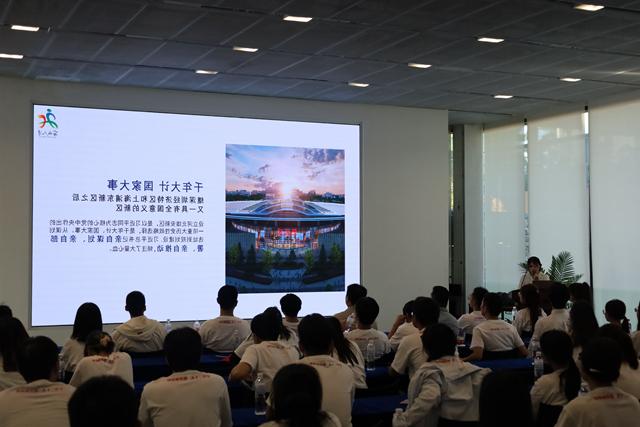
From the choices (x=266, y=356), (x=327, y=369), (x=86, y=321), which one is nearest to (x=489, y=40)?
(x=266, y=356)

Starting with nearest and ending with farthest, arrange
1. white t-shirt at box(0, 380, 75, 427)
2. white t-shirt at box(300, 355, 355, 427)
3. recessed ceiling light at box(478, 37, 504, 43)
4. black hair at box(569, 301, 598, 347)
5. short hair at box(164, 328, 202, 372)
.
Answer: white t-shirt at box(0, 380, 75, 427)
short hair at box(164, 328, 202, 372)
white t-shirt at box(300, 355, 355, 427)
black hair at box(569, 301, 598, 347)
recessed ceiling light at box(478, 37, 504, 43)

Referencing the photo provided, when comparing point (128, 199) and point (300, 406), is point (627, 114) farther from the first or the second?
point (300, 406)

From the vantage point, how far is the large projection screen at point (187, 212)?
395 inches

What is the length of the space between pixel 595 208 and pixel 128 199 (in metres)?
6.64

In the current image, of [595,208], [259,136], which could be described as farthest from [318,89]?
[595,208]

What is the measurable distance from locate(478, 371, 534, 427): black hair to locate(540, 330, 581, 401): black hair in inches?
56.9

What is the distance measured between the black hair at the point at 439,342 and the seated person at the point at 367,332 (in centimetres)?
170

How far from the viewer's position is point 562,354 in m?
3.91

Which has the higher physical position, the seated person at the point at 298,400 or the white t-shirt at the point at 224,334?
the seated person at the point at 298,400

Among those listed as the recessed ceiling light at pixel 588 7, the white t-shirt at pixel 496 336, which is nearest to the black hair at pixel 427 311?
the white t-shirt at pixel 496 336

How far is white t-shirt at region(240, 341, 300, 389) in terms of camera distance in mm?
4453

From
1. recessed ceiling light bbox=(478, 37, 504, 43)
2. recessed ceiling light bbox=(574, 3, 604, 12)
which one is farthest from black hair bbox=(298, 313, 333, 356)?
recessed ceiling light bbox=(478, 37, 504, 43)

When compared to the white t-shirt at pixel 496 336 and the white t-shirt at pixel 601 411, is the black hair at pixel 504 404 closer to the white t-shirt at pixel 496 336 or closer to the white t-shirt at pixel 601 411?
the white t-shirt at pixel 601 411

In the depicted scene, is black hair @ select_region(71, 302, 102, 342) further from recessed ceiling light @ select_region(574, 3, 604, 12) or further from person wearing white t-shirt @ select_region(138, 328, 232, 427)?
recessed ceiling light @ select_region(574, 3, 604, 12)
